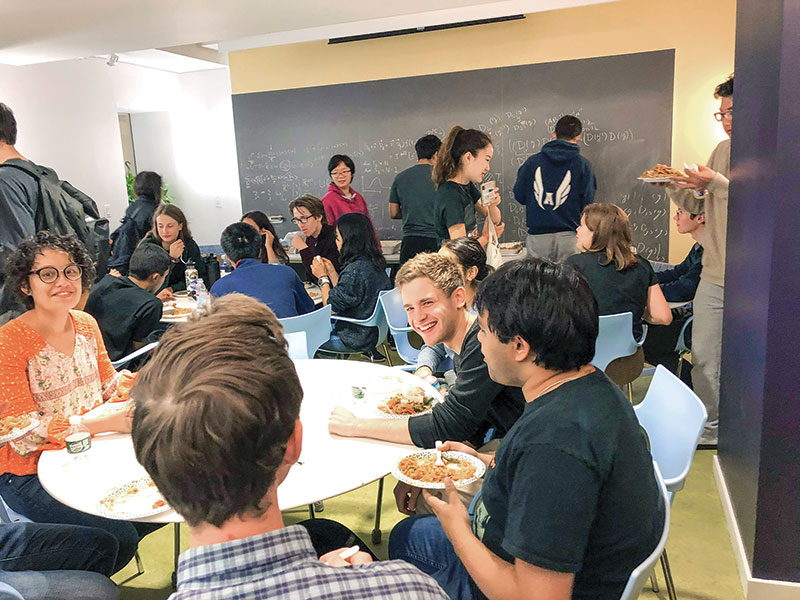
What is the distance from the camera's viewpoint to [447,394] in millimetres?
1978

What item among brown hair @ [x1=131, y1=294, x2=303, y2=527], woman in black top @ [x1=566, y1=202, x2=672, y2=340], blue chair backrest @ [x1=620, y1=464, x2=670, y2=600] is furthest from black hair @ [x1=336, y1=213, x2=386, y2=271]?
brown hair @ [x1=131, y1=294, x2=303, y2=527]

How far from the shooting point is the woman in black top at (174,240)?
4824 mm

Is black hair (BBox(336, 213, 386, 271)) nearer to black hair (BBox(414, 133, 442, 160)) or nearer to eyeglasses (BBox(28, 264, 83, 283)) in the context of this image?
black hair (BBox(414, 133, 442, 160))

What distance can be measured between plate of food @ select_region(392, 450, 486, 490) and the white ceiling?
3624 millimetres

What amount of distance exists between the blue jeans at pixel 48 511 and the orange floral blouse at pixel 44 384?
0.04 m

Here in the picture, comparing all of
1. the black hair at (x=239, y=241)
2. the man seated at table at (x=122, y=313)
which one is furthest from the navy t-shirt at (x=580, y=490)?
the black hair at (x=239, y=241)

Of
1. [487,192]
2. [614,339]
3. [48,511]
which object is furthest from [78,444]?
[487,192]

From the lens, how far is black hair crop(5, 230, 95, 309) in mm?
2281

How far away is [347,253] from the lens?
13.4ft

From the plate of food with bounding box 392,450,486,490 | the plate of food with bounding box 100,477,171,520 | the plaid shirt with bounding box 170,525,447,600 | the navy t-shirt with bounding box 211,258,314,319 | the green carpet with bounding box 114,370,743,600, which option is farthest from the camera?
the navy t-shirt with bounding box 211,258,314,319

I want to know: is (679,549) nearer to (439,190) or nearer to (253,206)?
(439,190)

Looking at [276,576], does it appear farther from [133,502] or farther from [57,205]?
[57,205]

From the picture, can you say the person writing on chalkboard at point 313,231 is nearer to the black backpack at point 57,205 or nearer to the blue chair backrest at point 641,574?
the black backpack at point 57,205

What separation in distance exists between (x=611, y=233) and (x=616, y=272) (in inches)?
8.2
